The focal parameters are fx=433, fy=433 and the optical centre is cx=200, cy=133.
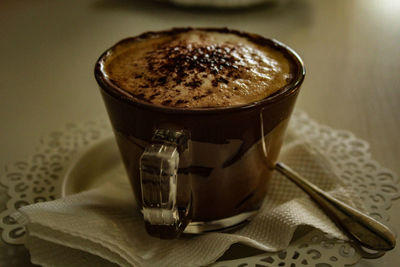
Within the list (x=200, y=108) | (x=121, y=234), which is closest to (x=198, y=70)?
(x=200, y=108)

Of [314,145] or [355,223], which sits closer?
[355,223]

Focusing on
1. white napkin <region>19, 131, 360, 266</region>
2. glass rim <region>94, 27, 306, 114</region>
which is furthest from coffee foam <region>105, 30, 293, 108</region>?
white napkin <region>19, 131, 360, 266</region>

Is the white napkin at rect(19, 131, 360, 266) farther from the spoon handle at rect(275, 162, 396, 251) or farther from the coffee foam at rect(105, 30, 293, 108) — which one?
the coffee foam at rect(105, 30, 293, 108)

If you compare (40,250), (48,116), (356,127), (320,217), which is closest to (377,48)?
(356,127)

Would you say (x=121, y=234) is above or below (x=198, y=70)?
below

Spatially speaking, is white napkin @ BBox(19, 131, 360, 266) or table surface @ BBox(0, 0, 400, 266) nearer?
white napkin @ BBox(19, 131, 360, 266)

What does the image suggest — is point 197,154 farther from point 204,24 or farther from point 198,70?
point 204,24

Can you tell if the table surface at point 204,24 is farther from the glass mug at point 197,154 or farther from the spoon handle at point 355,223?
the glass mug at point 197,154
